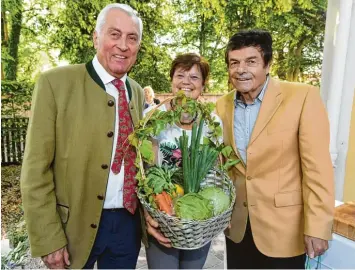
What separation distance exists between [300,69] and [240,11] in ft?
6.37

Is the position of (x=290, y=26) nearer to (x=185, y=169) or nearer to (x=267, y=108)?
(x=267, y=108)

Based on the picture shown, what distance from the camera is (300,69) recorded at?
24.4ft

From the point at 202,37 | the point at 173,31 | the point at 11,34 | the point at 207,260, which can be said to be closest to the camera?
the point at 207,260

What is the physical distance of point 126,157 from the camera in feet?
5.00

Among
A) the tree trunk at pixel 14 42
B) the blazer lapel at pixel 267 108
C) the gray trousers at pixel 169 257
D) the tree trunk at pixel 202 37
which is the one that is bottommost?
the gray trousers at pixel 169 257

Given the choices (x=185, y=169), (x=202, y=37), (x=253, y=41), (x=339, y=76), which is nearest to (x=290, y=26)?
(x=202, y=37)

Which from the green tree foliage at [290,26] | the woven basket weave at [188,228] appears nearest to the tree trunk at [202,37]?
the green tree foliage at [290,26]

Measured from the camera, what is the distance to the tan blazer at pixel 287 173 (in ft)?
4.97

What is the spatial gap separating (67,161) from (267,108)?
0.97 meters

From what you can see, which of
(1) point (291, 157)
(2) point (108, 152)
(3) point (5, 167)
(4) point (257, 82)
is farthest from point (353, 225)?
(3) point (5, 167)

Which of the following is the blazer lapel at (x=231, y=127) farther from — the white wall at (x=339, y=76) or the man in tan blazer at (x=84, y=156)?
the white wall at (x=339, y=76)

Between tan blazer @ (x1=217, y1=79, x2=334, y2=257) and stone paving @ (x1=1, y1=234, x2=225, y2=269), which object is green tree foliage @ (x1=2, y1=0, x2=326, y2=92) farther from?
tan blazer @ (x1=217, y1=79, x2=334, y2=257)

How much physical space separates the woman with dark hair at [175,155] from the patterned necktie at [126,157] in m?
0.11

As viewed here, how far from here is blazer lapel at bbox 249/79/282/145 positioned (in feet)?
5.14
